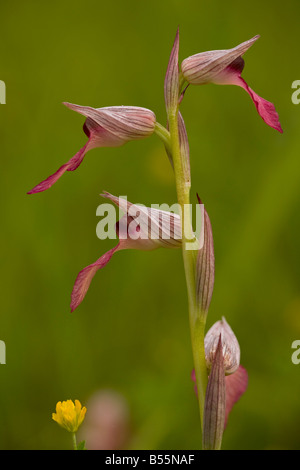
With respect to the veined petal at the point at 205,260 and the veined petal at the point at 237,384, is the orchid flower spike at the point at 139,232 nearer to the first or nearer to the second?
the veined petal at the point at 205,260

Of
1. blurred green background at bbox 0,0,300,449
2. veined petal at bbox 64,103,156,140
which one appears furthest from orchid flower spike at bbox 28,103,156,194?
blurred green background at bbox 0,0,300,449


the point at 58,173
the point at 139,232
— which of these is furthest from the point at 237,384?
the point at 58,173

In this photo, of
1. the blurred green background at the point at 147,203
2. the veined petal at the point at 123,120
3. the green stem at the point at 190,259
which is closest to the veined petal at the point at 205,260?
the green stem at the point at 190,259

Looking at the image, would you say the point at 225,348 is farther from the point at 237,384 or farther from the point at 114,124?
the point at 114,124

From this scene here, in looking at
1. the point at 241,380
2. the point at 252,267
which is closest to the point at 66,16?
the point at 252,267

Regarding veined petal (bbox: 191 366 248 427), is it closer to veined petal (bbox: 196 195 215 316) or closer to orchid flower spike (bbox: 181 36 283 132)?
veined petal (bbox: 196 195 215 316)

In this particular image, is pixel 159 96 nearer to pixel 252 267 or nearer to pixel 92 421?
pixel 252 267
